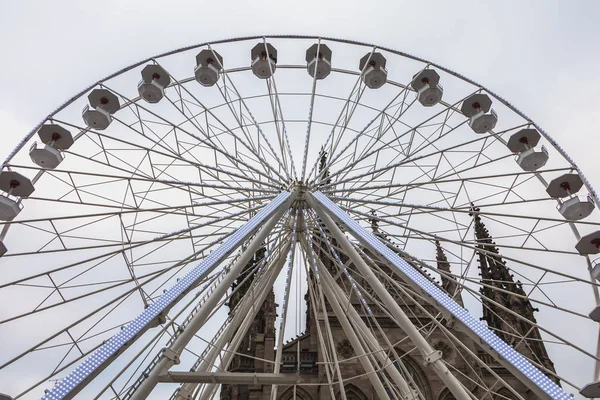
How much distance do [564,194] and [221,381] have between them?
14.7 m

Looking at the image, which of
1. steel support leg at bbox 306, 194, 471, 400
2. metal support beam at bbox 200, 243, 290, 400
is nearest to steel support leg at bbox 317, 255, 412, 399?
metal support beam at bbox 200, 243, 290, 400

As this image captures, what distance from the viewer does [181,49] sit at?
68.1ft

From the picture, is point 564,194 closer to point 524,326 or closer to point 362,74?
point 362,74

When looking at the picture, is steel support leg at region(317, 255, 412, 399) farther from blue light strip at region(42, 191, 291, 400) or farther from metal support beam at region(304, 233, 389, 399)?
blue light strip at region(42, 191, 291, 400)

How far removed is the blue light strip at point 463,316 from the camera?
11.1 m

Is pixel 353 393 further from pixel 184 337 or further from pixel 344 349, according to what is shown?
pixel 184 337

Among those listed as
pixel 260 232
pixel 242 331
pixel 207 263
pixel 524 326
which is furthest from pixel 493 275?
pixel 207 263

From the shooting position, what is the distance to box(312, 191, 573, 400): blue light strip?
11112mm

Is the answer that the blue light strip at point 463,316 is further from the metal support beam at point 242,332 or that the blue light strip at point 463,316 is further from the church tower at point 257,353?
the church tower at point 257,353

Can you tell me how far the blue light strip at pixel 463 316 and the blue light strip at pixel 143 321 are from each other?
3.05 m

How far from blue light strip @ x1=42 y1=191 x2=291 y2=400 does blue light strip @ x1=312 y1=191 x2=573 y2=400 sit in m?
3.05

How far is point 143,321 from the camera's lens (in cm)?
1245

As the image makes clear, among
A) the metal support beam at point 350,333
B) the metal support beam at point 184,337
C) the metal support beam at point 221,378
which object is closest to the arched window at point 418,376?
the metal support beam at point 350,333

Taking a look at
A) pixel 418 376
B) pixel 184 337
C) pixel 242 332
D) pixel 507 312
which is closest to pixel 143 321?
pixel 184 337
